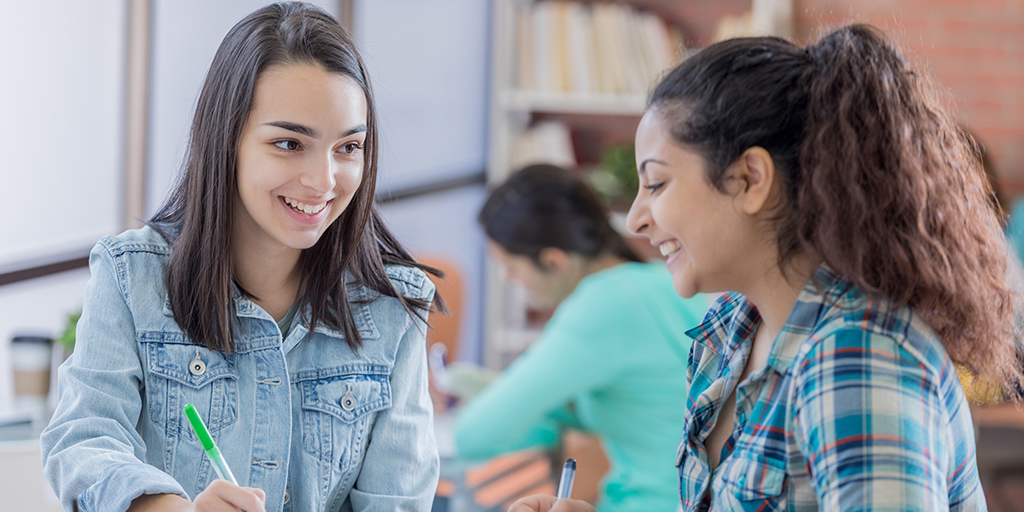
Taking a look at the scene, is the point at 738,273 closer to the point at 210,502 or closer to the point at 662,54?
the point at 210,502

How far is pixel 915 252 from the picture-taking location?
0.81m

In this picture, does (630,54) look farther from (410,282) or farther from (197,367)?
(197,367)

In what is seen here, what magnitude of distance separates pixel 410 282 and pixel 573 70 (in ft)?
7.84

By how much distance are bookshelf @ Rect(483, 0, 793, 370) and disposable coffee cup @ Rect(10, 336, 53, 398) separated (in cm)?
192

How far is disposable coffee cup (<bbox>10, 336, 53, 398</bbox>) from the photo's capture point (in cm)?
182

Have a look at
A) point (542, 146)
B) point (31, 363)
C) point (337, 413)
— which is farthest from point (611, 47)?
point (337, 413)

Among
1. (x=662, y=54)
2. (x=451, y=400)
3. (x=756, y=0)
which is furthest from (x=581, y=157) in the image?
(x=451, y=400)

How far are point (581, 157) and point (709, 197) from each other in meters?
2.85

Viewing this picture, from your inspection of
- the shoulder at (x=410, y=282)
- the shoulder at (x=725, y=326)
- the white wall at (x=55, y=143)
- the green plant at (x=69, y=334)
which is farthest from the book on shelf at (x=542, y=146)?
the shoulder at (x=725, y=326)

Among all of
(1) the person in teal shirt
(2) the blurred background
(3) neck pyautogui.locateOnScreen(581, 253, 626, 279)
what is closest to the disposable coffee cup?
(2) the blurred background

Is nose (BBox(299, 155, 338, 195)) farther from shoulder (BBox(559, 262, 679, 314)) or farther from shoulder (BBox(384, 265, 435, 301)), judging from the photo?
shoulder (BBox(559, 262, 679, 314))

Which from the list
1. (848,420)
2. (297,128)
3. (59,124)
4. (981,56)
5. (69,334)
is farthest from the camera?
(981,56)

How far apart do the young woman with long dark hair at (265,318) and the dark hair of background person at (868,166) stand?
430 mm

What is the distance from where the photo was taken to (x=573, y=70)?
11.3ft
